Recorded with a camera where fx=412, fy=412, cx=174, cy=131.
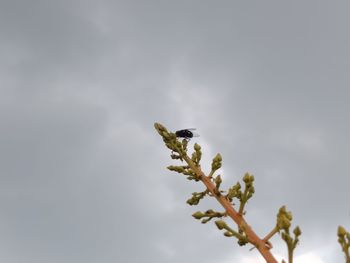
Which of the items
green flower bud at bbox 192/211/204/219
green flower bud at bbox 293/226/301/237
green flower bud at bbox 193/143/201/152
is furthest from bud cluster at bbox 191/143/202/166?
green flower bud at bbox 293/226/301/237

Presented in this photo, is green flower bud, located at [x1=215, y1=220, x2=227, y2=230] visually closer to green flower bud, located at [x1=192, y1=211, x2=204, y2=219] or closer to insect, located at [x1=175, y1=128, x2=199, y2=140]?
green flower bud, located at [x1=192, y1=211, x2=204, y2=219]

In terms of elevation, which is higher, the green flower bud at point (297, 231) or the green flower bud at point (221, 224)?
the green flower bud at point (221, 224)

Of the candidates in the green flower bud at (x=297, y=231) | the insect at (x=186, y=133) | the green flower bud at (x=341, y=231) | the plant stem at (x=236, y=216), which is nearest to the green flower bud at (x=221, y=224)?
the plant stem at (x=236, y=216)

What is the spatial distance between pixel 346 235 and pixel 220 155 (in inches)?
141

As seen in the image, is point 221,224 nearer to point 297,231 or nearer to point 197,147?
point 297,231

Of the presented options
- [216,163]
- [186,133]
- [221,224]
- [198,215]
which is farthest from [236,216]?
[186,133]

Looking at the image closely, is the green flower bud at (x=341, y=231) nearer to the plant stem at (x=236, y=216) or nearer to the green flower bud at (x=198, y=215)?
the plant stem at (x=236, y=216)

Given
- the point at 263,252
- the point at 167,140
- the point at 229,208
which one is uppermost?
the point at 167,140

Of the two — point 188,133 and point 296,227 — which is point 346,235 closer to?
point 296,227

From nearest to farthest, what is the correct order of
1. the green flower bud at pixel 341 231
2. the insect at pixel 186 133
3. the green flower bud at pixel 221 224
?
the green flower bud at pixel 341 231, the green flower bud at pixel 221 224, the insect at pixel 186 133

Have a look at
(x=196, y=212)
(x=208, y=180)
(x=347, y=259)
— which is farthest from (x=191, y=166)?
(x=347, y=259)

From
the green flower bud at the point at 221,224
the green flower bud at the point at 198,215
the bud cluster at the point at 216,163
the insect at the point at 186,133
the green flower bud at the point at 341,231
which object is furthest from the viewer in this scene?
the insect at the point at 186,133

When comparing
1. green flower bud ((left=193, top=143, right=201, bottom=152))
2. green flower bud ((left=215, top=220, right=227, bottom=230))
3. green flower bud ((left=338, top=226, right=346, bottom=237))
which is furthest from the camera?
green flower bud ((left=193, top=143, right=201, bottom=152))

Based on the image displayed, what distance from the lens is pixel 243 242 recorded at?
8.46 metres
